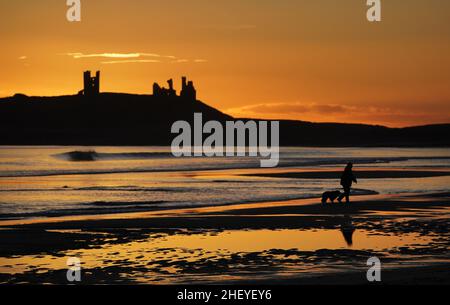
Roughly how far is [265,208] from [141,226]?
7.21 meters

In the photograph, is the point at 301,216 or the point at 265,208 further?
the point at 265,208

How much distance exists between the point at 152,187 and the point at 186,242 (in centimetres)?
2419

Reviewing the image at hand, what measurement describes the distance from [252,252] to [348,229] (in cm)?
510

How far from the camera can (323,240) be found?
19797mm

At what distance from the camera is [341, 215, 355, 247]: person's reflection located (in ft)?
65.1

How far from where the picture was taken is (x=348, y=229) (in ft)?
72.7

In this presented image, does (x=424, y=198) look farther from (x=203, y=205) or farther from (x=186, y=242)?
(x=186, y=242)

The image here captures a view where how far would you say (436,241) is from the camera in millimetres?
19297

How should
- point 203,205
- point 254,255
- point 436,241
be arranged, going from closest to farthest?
point 254,255, point 436,241, point 203,205

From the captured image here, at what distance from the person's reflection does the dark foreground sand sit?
0.03m

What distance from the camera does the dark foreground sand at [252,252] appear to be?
14.8 metres

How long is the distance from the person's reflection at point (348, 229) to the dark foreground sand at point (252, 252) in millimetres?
29

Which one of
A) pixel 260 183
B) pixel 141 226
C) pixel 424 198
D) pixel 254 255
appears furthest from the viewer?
pixel 260 183
